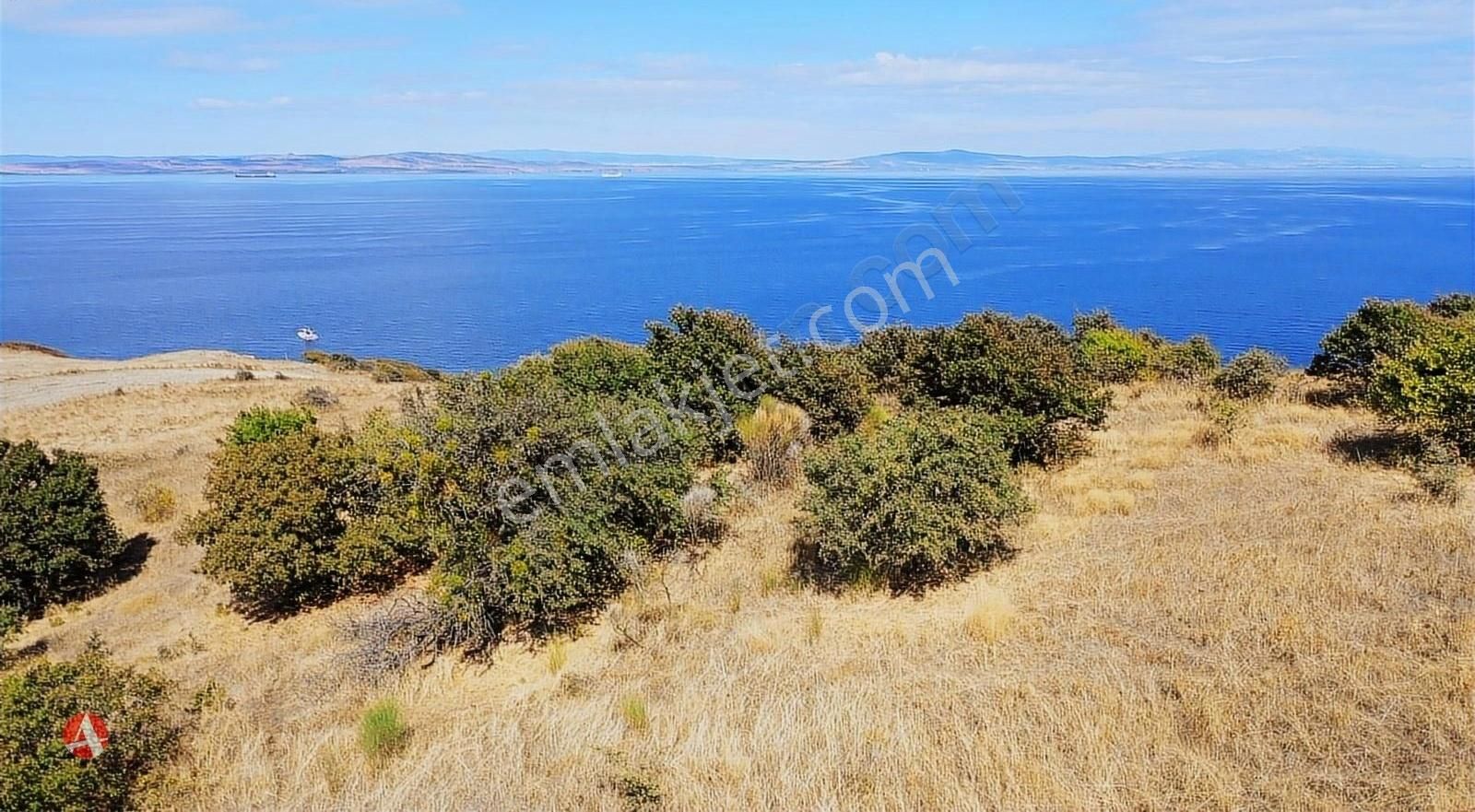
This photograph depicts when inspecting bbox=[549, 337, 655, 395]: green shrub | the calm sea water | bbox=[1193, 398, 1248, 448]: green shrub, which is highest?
bbox=[549, 337, 655, 395]: green shrub

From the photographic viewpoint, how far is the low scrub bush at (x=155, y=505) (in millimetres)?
17438

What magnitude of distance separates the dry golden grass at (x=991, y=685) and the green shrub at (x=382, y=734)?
0.15 m

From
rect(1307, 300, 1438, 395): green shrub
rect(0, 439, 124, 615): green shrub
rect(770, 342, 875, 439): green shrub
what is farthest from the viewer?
rect(1307, 300, 1438, 395): green shrub

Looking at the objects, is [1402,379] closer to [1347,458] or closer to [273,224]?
[1347,458]

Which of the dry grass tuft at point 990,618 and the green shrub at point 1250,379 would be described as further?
the green shrub at point 1250,379

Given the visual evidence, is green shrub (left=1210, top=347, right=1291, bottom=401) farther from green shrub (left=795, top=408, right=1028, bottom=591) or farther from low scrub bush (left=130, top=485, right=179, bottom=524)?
low scrub bush (left=130, top=485, right=179, bottom=524)

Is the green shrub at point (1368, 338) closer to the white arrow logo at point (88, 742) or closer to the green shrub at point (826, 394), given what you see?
the green shrub at point (826, 394)

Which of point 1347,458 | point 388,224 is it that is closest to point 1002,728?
point 1347,458

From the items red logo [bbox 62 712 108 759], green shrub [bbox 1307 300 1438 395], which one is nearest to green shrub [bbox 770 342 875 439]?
green shrub [bbox 1307 300 1438 395]

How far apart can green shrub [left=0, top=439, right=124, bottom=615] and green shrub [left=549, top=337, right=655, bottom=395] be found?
839 centimetres

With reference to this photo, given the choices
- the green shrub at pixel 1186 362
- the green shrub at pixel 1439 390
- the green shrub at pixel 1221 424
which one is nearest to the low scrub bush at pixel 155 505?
the green shrub at pixel 1221 424

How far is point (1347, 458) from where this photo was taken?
13.1 metres

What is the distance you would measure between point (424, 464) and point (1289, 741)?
32.5 ft

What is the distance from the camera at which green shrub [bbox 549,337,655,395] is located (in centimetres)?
1703
